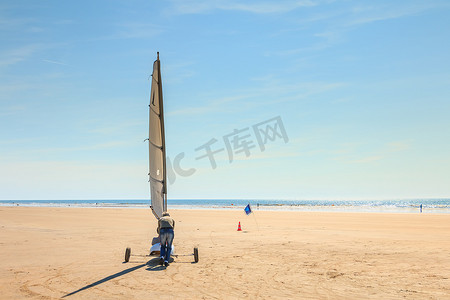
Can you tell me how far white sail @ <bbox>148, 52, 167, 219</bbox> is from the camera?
37.6 feet

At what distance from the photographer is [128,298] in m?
7.05

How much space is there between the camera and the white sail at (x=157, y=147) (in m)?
11.5

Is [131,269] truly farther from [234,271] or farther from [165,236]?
[234,271]

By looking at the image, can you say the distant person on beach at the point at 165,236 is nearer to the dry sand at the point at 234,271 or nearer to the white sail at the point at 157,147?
the dry sand at the point at 234,271

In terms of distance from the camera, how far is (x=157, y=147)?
1175 centimetres

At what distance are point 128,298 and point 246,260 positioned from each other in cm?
471

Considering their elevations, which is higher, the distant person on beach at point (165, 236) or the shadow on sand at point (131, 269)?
the distant person on beach at point (165, 236)

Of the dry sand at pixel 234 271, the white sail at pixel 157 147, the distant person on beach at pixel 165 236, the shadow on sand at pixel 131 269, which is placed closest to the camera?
the dry sand at pixel 234 271

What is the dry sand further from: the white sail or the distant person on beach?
the white sail

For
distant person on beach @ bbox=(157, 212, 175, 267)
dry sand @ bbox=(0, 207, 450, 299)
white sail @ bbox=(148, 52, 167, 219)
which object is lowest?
dry sand @ bbox=(0, 207, 450, 299)

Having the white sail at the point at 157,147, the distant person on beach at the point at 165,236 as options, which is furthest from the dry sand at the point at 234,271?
the white sail at the point at 157,147

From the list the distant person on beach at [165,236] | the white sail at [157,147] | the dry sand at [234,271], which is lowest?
the dry sand at [234,271]

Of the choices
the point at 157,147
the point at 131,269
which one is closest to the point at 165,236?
the point at 131,269

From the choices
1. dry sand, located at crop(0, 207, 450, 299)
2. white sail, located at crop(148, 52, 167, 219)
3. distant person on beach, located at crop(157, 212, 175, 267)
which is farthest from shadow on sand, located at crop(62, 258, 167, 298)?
white sail, located at crop(148, 52, 167, 219)
